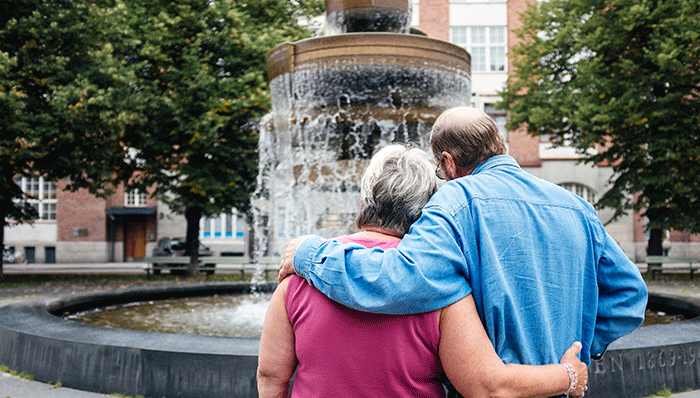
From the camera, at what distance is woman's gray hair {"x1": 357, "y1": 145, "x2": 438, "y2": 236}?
175 centimetres

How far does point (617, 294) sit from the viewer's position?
177 centimetres

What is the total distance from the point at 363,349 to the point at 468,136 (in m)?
0.72

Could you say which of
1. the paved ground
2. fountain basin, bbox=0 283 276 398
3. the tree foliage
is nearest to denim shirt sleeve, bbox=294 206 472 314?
fountain basin, bbox=0 283 276 398

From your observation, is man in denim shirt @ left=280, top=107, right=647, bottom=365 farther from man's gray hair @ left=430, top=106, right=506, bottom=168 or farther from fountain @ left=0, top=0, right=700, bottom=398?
fountain @ left=0, top=0, right=700, bottom=398

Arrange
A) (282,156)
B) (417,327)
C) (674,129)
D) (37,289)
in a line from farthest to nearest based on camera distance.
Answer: (674,129), (37,289), (282,156), (417,327)

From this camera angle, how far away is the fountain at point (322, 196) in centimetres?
420

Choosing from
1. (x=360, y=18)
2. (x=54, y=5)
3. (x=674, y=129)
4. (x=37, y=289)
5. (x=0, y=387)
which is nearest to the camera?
(x=0, y=387)

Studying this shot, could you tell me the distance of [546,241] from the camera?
1672mm

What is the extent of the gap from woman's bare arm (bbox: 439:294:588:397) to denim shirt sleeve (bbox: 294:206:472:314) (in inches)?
2.2

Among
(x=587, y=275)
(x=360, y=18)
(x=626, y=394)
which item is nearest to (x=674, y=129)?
(x=360, y=18)

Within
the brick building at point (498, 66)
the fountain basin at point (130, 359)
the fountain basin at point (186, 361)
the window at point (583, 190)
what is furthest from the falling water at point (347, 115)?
the window at point (583, 190)

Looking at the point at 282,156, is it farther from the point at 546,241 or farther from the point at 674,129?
the point at 674,129

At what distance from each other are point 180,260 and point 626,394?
53.0 ft

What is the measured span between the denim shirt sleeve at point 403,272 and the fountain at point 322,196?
2.70 metres
